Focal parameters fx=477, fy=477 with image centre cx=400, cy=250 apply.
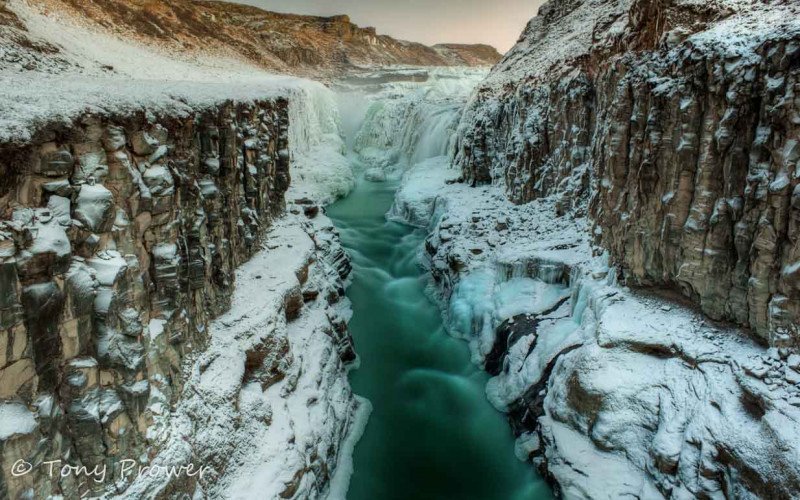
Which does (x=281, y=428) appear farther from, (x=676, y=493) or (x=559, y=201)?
(x=559, y=201)

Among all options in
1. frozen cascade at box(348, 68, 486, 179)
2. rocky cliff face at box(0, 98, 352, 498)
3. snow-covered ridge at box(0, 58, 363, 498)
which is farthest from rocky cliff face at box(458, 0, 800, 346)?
frozen cascade at box(348, 68, 486, 179)

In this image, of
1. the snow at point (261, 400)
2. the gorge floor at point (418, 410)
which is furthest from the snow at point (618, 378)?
the snow at point (261, 400)

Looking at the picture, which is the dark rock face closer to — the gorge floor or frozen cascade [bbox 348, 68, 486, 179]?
the gorge floor

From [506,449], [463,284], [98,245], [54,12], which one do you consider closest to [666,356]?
[506,449]

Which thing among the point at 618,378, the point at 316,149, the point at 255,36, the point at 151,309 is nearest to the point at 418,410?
the point at 618,378

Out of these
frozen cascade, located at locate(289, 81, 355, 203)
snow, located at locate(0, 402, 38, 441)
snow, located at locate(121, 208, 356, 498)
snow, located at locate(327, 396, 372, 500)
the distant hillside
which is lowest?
snow, located at locate(327, 396, 372, 500)

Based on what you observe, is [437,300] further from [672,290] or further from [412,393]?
[672,290]
